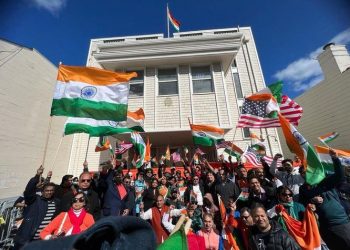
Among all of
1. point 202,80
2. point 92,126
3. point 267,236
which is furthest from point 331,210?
point 202,80

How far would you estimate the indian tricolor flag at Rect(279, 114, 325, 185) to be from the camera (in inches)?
133

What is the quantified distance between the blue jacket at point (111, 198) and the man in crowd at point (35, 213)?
963 mm

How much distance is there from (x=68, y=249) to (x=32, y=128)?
11592 mm

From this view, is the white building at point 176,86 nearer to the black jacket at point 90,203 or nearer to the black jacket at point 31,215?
the black jacket at point 90,203

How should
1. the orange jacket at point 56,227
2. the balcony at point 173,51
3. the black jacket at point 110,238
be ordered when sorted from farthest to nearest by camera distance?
the balcony at point 173,51 → the orange jacket at point 56,227 → the black jacket at point 110,238

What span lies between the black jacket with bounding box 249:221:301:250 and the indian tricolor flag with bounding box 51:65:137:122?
384 centimetres

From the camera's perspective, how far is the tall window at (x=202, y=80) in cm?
1229

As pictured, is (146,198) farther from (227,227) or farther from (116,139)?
(116,139)

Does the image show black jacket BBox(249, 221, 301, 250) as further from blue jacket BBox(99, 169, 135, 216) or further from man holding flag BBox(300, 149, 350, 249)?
blue jacket BBox(99, 169, 135, 216)

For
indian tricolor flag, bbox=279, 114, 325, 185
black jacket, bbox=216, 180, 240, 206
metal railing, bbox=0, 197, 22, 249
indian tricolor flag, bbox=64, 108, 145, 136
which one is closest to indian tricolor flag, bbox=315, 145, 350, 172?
indian tricolor flag, bbox=279, 114, 325, 185

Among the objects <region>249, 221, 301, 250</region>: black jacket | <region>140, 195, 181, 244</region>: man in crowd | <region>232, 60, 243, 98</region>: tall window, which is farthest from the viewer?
<region>232, 60, 243, 98</region>: tall window

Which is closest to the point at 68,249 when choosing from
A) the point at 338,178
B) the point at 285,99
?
the point at 338,178

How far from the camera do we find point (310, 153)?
3.63 meters

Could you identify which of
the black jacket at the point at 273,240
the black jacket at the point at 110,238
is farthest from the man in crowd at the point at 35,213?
the black jacket at the point at 110,238
